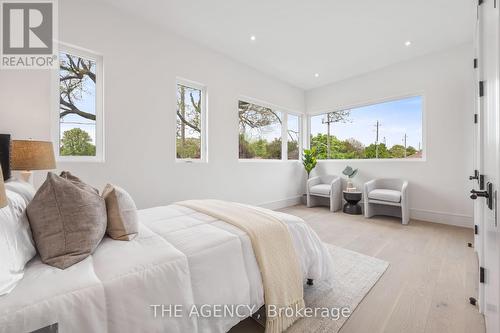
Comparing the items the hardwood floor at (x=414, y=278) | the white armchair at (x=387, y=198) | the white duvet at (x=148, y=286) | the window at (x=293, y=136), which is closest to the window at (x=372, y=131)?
the window at (x=293, y=136)

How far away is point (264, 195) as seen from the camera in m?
4.59

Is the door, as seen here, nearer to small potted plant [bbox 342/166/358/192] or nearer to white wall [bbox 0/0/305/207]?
small potted plant [bbox 342/166/358/192]

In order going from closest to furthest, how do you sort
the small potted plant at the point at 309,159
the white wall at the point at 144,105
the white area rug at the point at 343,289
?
the white area rug at the point at 343,289 → the white wall at the point at 144,105 → the small potted plant at the point at 309,159

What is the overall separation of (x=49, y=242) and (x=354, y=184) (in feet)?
16.2

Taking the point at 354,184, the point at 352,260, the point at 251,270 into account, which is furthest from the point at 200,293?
the point at 354,184

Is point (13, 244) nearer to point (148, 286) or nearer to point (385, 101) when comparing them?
point (148, 286)

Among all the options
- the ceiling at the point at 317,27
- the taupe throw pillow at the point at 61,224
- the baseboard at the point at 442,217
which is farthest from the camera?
the baseboard at the point at 442,217

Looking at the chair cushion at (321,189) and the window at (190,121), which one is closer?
the window at (190,121)

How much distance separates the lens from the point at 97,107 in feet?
8.75

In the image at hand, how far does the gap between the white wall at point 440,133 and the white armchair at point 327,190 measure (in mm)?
827

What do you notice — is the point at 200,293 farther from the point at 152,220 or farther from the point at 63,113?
the point at 63,113

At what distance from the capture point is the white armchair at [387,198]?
3.66 meters

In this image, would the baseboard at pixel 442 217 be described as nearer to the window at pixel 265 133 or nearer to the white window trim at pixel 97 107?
the window at pixel 265 133

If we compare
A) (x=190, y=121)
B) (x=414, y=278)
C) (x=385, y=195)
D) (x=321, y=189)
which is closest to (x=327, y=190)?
(x=321, y=189)
